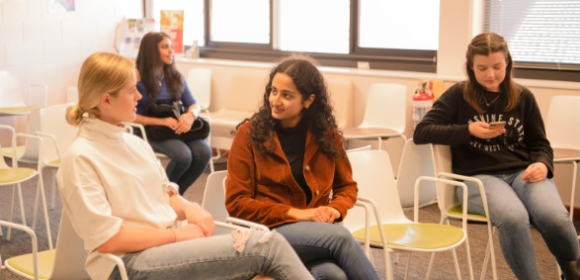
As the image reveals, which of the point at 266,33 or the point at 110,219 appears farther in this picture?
the point at 266,33

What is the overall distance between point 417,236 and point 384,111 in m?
2.62

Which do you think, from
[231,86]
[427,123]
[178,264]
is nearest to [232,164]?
[178,264]

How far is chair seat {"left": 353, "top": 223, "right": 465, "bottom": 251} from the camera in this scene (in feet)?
9.40

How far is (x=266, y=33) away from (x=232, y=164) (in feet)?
14.2

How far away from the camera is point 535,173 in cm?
326

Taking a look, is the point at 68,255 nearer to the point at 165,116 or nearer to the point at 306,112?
the point at 306,112

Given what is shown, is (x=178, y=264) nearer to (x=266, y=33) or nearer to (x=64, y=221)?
(x=64, y=221)

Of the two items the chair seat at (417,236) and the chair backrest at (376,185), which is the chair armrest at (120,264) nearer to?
the chair seat at (417,236)

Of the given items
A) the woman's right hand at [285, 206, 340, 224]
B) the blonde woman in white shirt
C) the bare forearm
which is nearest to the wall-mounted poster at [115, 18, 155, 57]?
the woman's right hand at [285, 206, 340, 224]

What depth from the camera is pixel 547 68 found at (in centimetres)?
512

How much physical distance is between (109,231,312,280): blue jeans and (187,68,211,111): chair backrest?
14.9 feet

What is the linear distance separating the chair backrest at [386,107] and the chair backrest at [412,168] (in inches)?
73.5

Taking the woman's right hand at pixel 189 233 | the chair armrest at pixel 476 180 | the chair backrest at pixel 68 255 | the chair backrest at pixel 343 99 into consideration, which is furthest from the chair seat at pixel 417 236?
the chair backrest at pixel 343 99

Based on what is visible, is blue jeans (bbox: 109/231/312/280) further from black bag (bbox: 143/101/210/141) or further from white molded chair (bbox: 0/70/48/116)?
white molded chair (bbox: 0/70/48/116)
